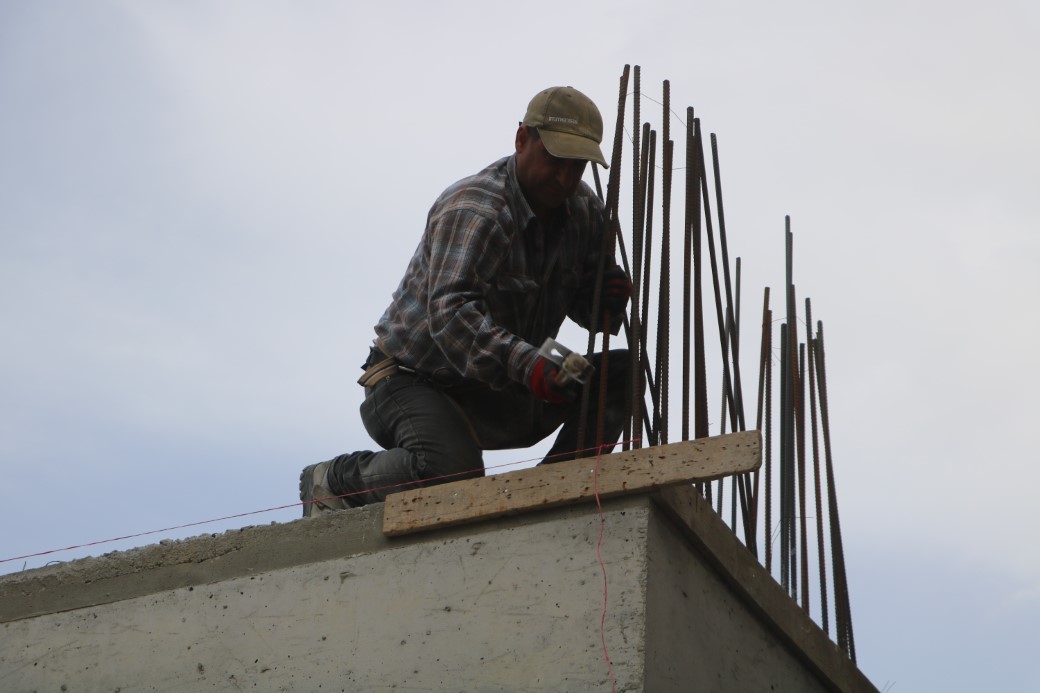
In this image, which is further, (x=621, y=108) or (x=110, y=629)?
(x=621, y=108)

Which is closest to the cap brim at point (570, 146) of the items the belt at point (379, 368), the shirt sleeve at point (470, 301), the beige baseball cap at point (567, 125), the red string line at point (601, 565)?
the beige baseball cap at point (567, 125)

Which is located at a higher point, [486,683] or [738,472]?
[738,472]

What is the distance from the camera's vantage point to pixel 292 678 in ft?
12.8

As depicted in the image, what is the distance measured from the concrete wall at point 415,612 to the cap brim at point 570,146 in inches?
49.5

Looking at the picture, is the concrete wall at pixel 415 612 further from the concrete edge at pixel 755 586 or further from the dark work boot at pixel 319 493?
the dark work boot at pixel 319 493

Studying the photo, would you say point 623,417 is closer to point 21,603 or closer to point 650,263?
point 650,263

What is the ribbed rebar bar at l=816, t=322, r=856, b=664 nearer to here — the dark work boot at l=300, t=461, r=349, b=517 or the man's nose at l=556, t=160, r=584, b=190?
the man's nose at l=556, t=160, r=584, b=190

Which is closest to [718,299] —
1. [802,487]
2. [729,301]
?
[729,301]

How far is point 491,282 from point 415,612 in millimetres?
1259

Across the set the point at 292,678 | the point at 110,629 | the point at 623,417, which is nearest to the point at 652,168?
the point at 623,417

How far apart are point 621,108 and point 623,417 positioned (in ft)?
3.59

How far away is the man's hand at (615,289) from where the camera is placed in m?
4.61

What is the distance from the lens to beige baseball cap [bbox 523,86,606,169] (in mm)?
4441

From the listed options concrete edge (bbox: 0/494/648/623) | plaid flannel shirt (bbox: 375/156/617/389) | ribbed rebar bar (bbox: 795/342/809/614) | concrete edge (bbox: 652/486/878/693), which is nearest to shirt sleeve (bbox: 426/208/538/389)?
Result: plaid flannel shirt (bbox: 375/156/617/389)
